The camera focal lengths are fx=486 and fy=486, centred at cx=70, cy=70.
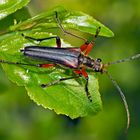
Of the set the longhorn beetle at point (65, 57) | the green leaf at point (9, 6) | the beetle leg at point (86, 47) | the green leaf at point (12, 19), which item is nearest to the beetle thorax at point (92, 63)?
the longhorn beetle at point (65, 57)

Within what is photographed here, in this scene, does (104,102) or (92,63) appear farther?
(104,102)

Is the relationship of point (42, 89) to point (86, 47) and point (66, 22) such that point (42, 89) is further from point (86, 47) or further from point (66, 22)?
point (86, 47)

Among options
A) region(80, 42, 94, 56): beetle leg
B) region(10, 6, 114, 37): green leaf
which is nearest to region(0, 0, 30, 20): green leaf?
region(10, 6, 114, 37): green leaf

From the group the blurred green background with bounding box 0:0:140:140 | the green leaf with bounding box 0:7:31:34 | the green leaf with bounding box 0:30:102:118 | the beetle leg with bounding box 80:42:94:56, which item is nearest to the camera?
the green leaf with bounding box 0:30:102:118

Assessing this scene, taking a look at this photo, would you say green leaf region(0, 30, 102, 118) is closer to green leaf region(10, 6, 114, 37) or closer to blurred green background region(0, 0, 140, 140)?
green leaf region(10, 6, 114, 37)


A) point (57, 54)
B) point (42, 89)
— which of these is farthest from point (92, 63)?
point (42, 89)

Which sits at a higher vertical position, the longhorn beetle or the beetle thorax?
the longhorn beetle
